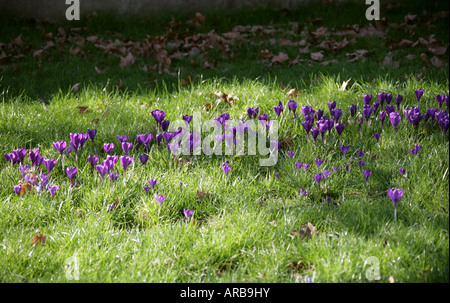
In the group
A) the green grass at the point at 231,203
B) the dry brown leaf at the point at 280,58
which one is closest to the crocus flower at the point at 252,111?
the green grass at the point at 231,203

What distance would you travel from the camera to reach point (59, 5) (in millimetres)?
8703

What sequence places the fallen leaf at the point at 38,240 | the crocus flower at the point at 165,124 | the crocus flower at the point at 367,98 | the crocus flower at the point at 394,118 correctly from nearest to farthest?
the fallen leaf at the point at 38,240, the crocus flower at the point at 394,118, the crocus flower at the point at 165,124, the crocus flower at the point at 367,98

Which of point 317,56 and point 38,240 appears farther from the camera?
point 317,56

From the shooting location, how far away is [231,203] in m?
2.82

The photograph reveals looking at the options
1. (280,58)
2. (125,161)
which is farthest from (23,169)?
(280,58)

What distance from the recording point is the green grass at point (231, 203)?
2252mm

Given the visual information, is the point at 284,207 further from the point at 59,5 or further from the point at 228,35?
the point at 59,5

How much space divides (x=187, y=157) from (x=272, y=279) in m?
1.49

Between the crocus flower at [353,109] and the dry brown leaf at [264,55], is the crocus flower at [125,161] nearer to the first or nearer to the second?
the crocus flower at [353,109]

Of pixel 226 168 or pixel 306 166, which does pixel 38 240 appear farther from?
pixel 306 166

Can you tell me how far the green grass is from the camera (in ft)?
7.39

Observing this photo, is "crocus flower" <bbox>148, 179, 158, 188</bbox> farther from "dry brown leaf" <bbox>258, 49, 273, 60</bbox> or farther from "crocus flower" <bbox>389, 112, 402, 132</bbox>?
"dry brown leaf" <bbox>258, 49, 273, 60</bbox>
